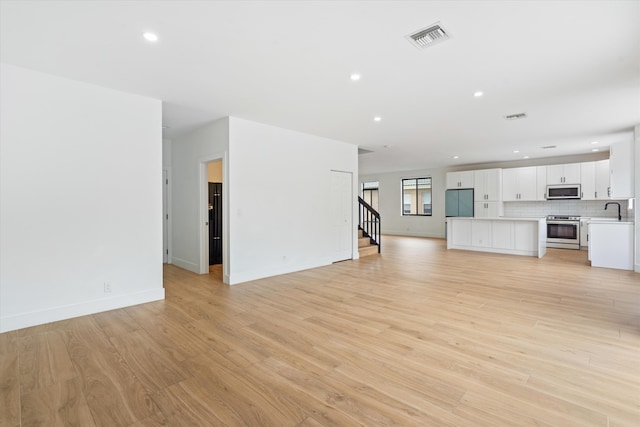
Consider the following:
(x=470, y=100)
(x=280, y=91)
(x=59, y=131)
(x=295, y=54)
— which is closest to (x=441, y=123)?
(x=470, y=100)

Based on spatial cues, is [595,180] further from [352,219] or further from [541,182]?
[352,219]

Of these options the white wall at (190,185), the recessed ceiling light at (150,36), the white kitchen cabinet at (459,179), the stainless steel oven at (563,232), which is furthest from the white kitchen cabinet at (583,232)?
the recessed ceiling light at (150,36)

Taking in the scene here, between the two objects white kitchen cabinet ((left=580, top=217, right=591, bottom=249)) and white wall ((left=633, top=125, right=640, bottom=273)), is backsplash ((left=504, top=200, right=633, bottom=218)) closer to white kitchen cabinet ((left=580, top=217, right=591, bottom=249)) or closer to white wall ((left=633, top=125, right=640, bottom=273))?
white kitchen cabinet ((left=580, top=217, right=591, bottom=249))

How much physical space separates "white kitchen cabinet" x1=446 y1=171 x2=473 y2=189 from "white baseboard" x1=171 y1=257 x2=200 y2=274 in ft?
29.9

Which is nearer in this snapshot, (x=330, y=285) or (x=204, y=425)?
(x=204, y=425)

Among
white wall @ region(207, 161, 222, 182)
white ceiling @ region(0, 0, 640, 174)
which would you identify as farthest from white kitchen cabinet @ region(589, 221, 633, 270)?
white wall @ region(207, 161, 222, 182)

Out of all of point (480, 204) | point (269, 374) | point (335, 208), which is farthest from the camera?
point (480, 204)

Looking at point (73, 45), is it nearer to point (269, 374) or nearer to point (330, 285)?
point (269, 374)

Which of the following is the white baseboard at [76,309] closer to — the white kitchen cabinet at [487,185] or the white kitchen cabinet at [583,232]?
the white kitchen cabinet at [487,185]

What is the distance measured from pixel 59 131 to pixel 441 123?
5.76m

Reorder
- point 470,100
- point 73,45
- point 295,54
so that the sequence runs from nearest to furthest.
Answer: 1. point 73,45
2. point 295,54
3. point 470,100

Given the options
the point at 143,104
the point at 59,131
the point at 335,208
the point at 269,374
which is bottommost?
the point at 269,374

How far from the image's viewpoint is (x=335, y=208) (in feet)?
22.7

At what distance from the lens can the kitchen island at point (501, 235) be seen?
755cm
